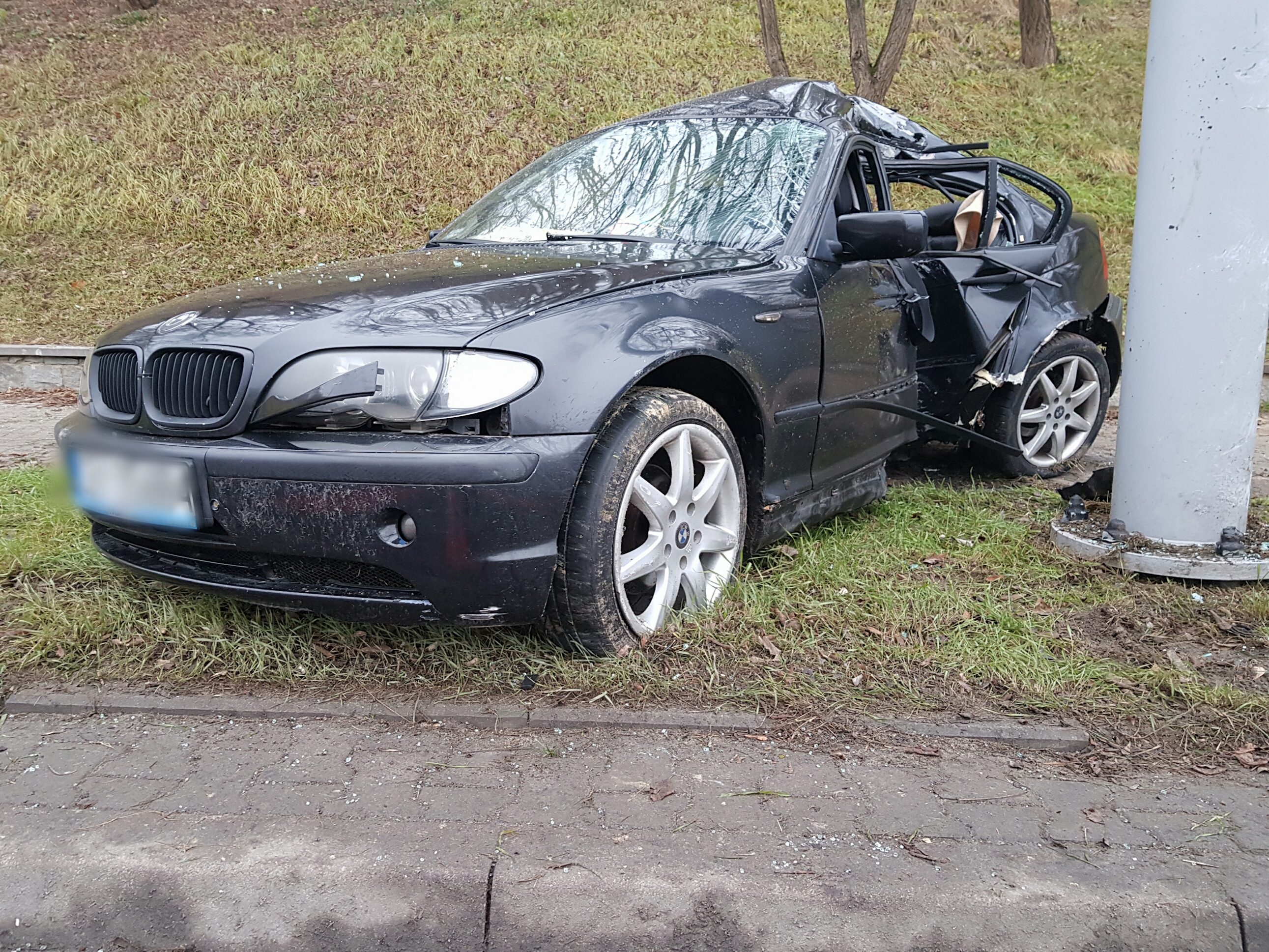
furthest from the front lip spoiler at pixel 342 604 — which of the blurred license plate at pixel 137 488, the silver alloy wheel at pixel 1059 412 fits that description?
the silver alloy wheel at pixel 1059 412

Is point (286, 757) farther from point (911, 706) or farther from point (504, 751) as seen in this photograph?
point (911, 706)

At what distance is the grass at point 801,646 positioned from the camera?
2855 mm

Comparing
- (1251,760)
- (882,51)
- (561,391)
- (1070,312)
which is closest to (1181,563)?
(1251,760)

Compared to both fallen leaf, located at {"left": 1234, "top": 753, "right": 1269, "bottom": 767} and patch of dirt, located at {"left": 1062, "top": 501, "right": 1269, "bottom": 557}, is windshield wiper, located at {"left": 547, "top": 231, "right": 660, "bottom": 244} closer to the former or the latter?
patch of dirt, located at {"left": 1062, "top": 501, "right": 1269, "bottom": 557}

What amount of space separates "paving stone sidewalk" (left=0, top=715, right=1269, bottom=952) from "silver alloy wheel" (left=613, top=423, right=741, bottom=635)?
20.4 inches

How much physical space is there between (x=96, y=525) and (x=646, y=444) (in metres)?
1.71

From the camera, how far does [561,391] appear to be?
8.71 feet

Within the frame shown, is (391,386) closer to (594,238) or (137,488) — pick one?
(137,488)

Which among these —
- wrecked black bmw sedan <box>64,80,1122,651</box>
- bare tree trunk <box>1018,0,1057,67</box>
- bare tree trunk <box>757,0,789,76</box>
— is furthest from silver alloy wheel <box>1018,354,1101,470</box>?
bare tree trunk <box>1018,0,1057,67</box>

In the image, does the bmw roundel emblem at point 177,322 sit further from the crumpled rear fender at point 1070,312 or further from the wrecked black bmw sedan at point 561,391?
the crumpled rear fender at point 1070,312

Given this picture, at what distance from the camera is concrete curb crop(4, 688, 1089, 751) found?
270 cm

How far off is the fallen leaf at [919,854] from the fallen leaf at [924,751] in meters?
0.41

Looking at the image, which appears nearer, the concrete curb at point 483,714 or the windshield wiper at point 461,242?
the concrete curb at point 483,714

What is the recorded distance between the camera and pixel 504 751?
259cm
